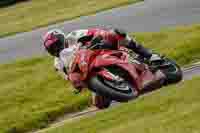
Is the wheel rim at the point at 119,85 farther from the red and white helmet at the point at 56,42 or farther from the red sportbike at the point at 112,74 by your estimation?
the red and white helmet at the point at 56,42

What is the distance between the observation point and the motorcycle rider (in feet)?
31.4

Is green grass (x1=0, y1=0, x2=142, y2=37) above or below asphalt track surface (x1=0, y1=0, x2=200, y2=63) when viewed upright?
below

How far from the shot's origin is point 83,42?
31.9 feet

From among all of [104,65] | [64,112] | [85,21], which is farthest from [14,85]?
[85,21]

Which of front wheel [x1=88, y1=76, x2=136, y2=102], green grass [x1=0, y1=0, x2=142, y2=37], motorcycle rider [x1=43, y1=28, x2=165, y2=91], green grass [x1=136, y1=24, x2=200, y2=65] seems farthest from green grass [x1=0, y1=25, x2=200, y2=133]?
green grass [x1=0, y1=0, x2=142, y2=37]

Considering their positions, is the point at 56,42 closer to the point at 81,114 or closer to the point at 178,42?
the point at 81,114

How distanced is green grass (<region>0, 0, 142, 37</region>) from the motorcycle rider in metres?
14.9

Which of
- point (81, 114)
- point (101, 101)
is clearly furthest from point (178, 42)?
point (101, 101)

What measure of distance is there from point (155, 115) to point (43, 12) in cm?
2077

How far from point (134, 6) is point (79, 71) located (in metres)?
14.7

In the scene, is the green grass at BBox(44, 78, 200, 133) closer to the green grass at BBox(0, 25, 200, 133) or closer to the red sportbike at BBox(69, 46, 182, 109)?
the red sportbike at BBox(69, 46, 182, 109)

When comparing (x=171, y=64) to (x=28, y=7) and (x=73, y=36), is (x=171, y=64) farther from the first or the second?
(x=28, y=7)

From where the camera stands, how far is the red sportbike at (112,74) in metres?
9.21

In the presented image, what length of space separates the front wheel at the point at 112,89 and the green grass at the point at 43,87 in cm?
335
